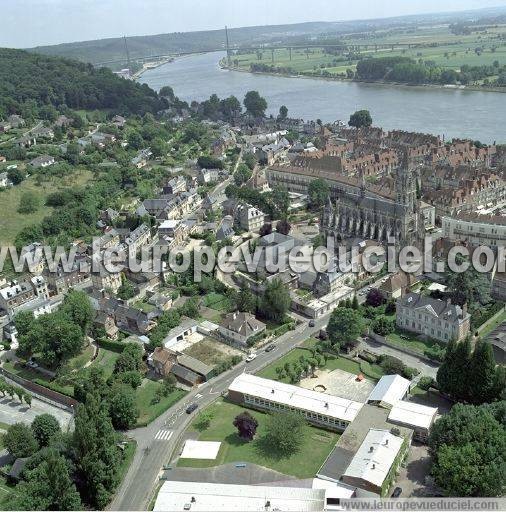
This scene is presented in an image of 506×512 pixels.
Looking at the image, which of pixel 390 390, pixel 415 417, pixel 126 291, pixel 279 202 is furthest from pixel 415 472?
pixel 279 202

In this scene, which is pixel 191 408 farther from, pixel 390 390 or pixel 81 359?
pixel 390 390

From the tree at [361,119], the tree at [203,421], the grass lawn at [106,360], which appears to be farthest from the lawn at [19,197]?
the tree at [361,119]

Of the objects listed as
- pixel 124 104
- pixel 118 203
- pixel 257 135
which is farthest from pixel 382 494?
pixel 124 104

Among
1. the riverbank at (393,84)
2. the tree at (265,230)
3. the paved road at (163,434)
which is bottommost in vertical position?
the paved road at (163,434)

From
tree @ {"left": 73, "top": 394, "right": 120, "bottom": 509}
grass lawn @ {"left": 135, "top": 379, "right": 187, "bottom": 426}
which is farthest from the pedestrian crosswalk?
tree @ {"left": 73, "top": 394, "right": 120, "bottom": 509}

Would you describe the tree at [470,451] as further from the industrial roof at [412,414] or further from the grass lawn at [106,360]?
the grass lawn at [106,360]

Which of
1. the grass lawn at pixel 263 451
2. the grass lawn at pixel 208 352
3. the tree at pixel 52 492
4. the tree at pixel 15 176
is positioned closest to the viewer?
the tree at pixel 52 492

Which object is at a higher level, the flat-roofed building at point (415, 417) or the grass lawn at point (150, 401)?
the flat-roofed building at point (415, 417)
